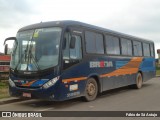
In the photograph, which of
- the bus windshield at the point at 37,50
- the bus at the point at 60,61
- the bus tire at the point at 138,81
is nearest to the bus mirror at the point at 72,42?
the bus at the point at 60,61

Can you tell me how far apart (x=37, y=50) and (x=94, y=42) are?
297 cm

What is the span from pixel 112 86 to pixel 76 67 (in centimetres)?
347

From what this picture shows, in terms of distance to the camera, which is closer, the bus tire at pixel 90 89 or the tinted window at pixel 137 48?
the bus tire at pixel 90 89

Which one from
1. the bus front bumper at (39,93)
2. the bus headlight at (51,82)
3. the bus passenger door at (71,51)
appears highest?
the bus passenger door at (71,51)

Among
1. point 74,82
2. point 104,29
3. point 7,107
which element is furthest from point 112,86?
point 7,107

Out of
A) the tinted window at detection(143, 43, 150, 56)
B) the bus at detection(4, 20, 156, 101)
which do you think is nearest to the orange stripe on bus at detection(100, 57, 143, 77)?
the bus at detection(4, 20, 156, 101)

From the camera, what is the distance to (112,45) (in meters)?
14.0

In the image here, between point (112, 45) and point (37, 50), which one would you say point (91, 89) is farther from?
point (112, 45)

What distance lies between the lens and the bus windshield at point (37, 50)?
32.8 feet

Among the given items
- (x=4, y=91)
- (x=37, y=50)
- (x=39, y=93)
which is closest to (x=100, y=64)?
(x=37, y=50)

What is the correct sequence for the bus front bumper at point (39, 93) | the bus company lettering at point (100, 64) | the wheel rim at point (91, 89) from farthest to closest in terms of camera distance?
the bus company lettering at point (100, 64) → the wheel rim at point (91, 89) → the bus front bumper at point (39, 93)

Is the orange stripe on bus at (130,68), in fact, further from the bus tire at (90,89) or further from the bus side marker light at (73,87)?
the bus side marker light at (73,87)

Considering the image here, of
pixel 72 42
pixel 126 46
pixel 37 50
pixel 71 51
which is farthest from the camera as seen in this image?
pixel 126 46

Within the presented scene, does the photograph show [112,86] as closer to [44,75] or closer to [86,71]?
[86,71]
